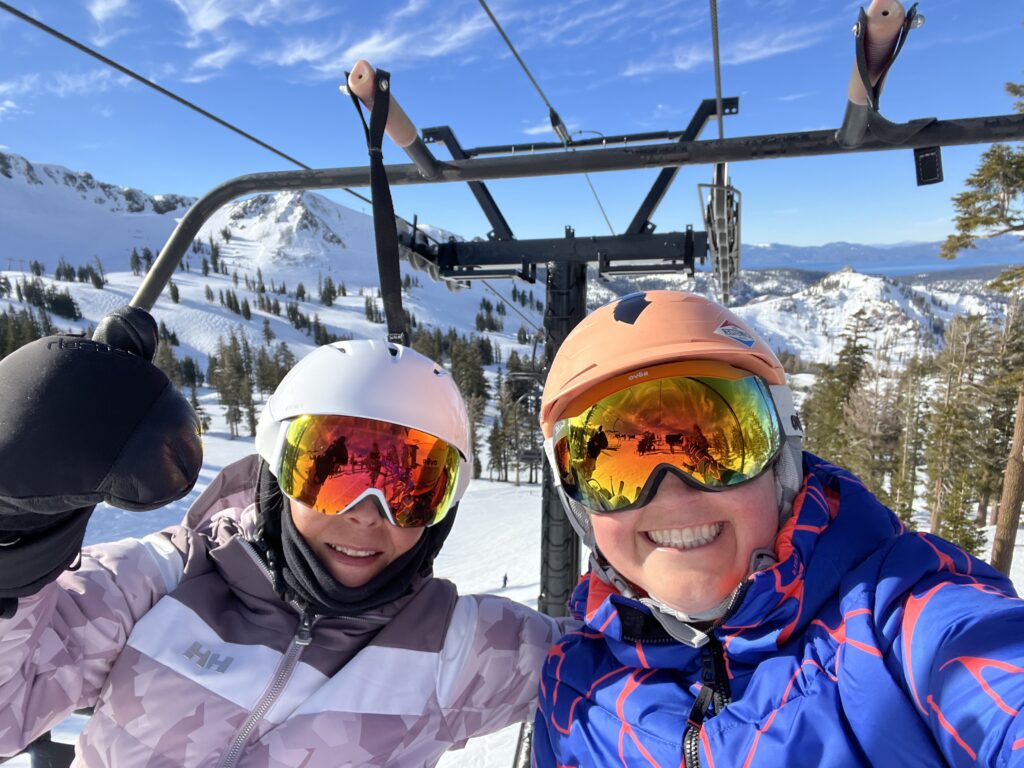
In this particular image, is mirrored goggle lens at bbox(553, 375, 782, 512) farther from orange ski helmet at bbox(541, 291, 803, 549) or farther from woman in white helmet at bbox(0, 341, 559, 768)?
woman in white helmet at bbox(0, 341, 559, 768)

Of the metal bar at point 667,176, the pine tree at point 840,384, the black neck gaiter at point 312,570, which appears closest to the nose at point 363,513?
the black neck gaiter at point 312,570

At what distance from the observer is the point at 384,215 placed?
2.44 meters

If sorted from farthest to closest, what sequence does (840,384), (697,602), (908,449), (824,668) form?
1. (840,384)
2. (908,449)
3. (697,602)
4. (824,668)

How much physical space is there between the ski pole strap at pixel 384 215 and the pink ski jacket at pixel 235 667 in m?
1.03

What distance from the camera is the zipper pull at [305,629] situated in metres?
1.99

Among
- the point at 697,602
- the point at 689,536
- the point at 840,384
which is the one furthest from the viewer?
the point at 840,384

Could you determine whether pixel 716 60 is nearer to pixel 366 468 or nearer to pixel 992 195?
pixel 366 468

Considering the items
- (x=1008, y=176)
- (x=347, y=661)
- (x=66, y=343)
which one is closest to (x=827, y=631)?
(x=347, y=661)

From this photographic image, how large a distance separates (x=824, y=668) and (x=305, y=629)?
1647 mm

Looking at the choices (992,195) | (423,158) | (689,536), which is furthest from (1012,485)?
(423,158)

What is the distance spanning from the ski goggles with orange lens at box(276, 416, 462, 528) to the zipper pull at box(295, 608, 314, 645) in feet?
1.20

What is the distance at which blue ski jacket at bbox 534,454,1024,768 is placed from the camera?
1229 millimetres

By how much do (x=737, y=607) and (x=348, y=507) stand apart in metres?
1.37

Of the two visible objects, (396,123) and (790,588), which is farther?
(396,123)
